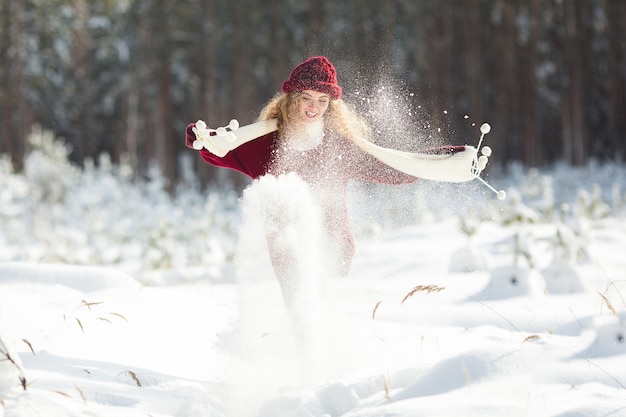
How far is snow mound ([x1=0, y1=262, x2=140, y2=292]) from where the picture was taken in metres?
4.38

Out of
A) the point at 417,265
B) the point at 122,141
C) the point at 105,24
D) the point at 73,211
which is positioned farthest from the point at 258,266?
the point at 122,141

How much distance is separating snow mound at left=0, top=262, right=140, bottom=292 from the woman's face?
1.81 metres

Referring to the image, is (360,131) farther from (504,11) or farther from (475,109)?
(504,11)

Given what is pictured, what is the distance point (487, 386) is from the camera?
251cm

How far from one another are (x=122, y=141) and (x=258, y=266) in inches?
1028

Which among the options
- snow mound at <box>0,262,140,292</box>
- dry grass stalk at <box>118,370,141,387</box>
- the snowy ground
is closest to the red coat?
the snowy ground

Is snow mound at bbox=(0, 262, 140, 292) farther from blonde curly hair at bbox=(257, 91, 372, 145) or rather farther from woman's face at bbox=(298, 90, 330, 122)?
woman's face at bbox=(298, 90, 330, 122)

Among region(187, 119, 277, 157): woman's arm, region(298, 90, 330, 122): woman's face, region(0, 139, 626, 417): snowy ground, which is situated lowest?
region(0, 139, 626, 417): snowy ground

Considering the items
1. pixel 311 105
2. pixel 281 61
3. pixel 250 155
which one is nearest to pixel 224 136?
pixel 250 155

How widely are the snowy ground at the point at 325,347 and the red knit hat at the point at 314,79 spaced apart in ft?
3.19

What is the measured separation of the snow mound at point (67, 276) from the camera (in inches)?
172

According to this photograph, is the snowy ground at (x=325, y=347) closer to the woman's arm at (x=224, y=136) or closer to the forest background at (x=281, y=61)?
the woman's arm at (x=224, y=136)

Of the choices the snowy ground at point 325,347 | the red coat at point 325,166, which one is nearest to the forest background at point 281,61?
the snowy ground at point 325,347

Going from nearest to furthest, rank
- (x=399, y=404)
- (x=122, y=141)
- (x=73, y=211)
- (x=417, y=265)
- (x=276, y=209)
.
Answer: (x=399, y=404) → (x=276, y=209) → (x=417, y=265) → (x=73, y=211) → (x=122, y=141)
